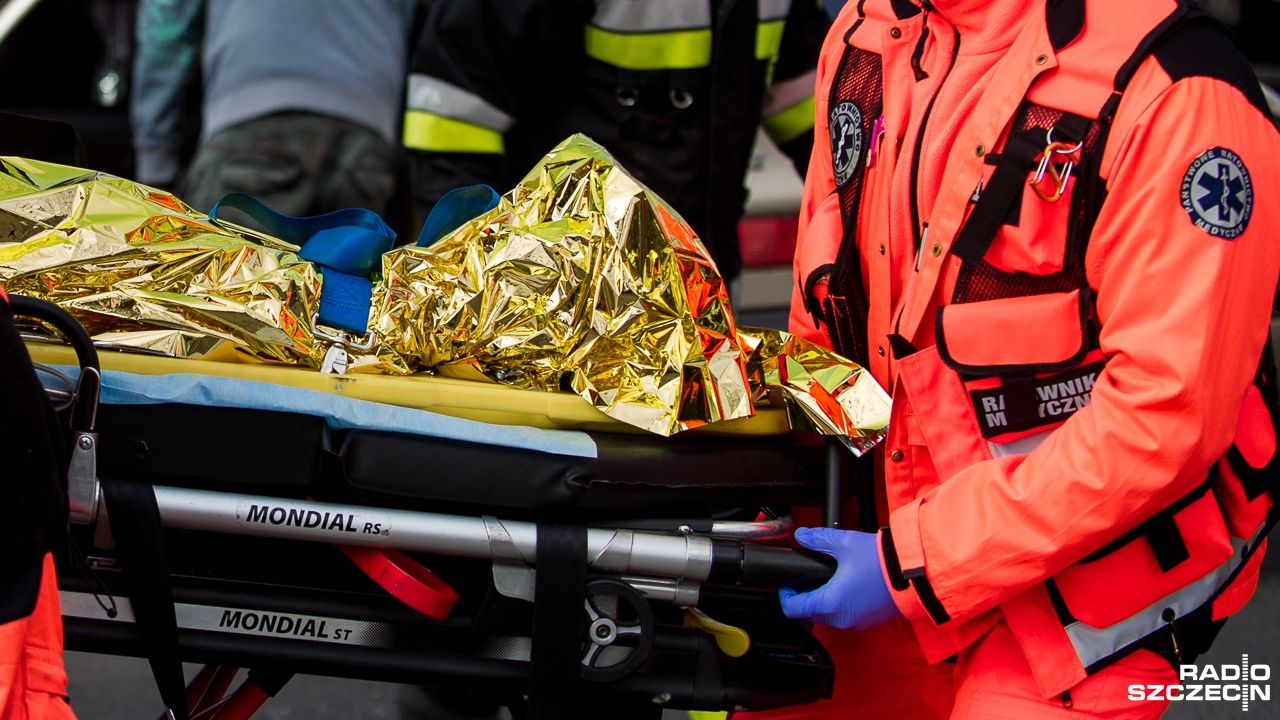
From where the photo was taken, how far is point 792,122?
3.35 metres

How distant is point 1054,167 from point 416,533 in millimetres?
922

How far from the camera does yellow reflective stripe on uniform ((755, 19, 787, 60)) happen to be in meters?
3.08

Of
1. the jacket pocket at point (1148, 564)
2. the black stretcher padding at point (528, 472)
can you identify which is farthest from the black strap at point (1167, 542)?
the black stretcher padding at point (528, 472)

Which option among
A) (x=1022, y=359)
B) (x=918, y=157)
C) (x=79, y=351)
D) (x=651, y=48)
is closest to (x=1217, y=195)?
(x=1022, y=359)

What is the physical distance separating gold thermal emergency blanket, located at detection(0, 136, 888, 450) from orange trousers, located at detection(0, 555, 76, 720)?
1.36ft

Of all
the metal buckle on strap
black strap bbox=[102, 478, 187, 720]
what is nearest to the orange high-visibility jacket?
the metal buckle on strap

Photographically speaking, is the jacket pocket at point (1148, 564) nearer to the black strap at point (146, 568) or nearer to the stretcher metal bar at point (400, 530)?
the stretcher metal bar at point (400, 530)

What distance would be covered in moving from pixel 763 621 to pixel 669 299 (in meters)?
0.49

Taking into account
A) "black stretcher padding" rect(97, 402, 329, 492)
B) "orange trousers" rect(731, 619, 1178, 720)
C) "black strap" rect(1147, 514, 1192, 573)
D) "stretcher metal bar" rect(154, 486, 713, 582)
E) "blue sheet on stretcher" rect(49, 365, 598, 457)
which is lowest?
"orange trousers" rect(731, 619, 1178, 720)

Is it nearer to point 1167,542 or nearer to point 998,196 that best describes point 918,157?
point 998,196

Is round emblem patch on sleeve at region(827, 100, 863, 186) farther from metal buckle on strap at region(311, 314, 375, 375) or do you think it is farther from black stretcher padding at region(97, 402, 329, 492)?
→ black stretcher padding at region(97, 402, 329, 492)

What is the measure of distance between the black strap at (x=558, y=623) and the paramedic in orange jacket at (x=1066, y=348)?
295 mm

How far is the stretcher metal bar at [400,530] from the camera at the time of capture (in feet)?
5.10

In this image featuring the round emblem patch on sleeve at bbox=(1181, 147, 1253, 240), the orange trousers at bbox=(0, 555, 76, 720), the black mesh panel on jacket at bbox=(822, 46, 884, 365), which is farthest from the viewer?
the black mesh panel on jacket at bbox=(822, 46, 884, 365)
